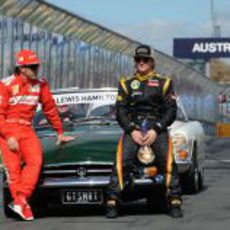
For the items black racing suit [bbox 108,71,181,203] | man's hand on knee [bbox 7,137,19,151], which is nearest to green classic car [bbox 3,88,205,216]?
black racing suit [bbox 108,71,181,203]

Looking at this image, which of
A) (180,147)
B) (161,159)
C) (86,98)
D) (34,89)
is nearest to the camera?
(161,159)

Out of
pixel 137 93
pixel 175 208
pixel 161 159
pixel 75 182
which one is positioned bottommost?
pixel 175 208

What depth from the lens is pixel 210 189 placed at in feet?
48.2

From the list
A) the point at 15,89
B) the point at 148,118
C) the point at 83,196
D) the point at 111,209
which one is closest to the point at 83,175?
the point at 83,196

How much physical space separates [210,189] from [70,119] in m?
2.63

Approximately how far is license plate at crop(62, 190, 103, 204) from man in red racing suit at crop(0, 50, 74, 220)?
1.28 feet

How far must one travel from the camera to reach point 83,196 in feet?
34.6

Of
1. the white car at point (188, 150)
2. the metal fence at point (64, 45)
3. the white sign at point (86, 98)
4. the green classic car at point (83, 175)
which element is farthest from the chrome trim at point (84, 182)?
the metal fence at point (64, 45)

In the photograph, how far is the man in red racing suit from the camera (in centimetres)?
1041

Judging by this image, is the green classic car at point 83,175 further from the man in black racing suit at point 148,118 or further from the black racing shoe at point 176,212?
the black racing shoe at point 176,212

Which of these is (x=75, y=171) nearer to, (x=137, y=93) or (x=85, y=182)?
(x=85, y=182)

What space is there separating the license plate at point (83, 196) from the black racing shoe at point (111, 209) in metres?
0.13

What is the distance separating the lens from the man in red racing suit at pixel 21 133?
34.2ft

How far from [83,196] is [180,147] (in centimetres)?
242
